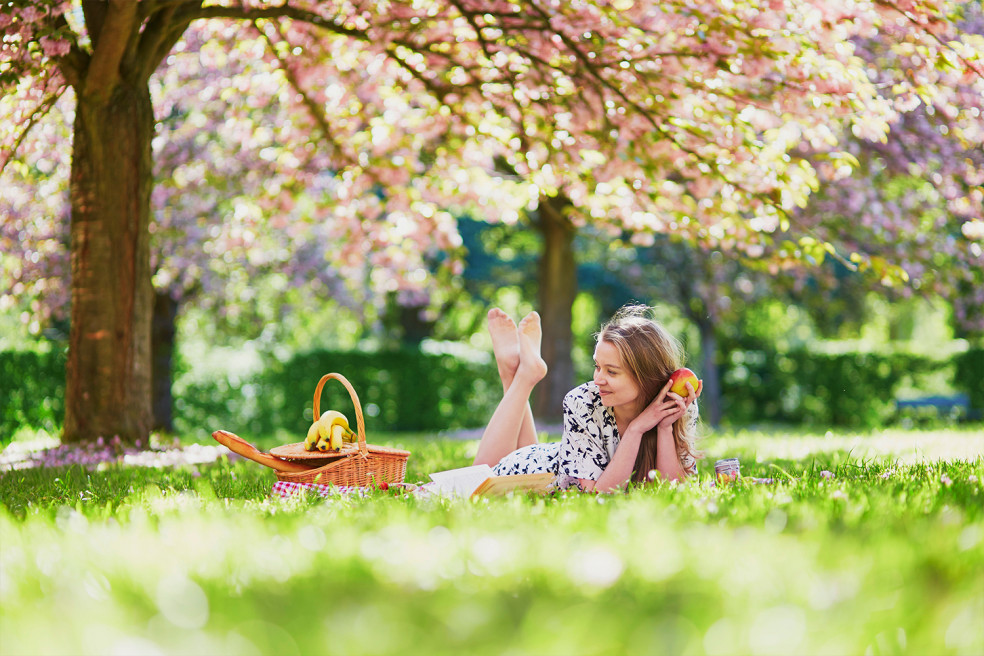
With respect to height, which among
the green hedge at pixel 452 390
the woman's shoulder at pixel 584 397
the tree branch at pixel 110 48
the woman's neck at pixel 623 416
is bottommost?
the green hedge at pixel 452 390

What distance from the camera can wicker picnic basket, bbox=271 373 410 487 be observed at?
4.03 m

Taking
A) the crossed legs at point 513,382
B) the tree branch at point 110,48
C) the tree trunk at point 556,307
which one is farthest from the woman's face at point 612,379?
the tree trunk at point 556,307

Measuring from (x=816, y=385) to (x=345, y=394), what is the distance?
837cm

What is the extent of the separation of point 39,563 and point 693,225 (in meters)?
5.88

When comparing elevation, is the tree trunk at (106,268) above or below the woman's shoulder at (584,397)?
above

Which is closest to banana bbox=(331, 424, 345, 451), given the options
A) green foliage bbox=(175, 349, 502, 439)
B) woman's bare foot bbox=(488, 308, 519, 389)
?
woman's bare foot bbox=(488, 308, 519, 389)

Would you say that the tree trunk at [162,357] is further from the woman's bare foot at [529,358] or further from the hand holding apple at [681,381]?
the hand holding apple at [681,381]

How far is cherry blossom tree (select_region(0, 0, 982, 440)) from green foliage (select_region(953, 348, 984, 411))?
788 cm

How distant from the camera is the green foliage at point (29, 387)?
36.1ft

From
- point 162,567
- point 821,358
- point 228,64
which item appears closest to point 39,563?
point 162,567

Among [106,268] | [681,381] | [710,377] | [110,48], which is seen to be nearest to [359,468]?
[681,381]

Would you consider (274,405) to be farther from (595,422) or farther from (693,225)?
(595,422)

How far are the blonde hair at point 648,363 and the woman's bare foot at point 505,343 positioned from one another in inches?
40.3

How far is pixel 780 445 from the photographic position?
7.55 m
